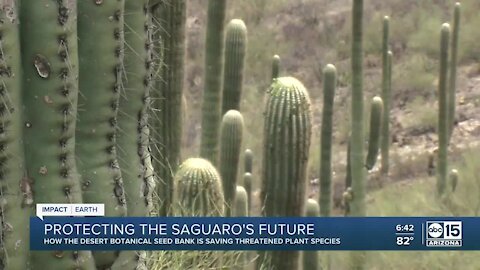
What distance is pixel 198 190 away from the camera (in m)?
5.54

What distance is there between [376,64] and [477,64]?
240 cm

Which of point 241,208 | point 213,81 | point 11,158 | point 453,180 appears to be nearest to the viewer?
point 11,158

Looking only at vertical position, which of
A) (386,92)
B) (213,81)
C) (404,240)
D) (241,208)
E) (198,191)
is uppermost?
(386,92)

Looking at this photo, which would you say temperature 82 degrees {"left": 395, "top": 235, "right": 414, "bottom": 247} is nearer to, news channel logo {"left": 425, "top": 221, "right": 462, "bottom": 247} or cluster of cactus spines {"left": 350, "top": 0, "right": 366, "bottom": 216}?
news channel logo {"left": 425, "top": 221, "right": 462, "bottom": 247}

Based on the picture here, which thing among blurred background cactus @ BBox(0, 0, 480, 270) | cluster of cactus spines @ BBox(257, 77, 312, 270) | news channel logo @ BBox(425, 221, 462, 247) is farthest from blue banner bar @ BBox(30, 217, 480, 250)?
cluster of cactus spines @ BBox(257, 77, 312, 270)

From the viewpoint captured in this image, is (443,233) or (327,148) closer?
(443,233)

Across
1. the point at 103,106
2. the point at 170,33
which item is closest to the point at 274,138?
the point at 170,33

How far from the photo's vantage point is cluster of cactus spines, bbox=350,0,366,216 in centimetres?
872

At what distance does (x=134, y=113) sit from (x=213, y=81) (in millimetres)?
3659

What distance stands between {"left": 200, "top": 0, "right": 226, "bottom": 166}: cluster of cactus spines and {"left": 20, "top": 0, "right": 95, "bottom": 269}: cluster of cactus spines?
156 inches

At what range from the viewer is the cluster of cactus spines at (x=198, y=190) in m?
5.49

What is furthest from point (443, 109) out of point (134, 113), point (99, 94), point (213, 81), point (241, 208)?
point (99, 94)

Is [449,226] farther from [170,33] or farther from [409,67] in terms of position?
[409,67]

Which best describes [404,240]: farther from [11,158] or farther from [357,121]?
[357,121]
